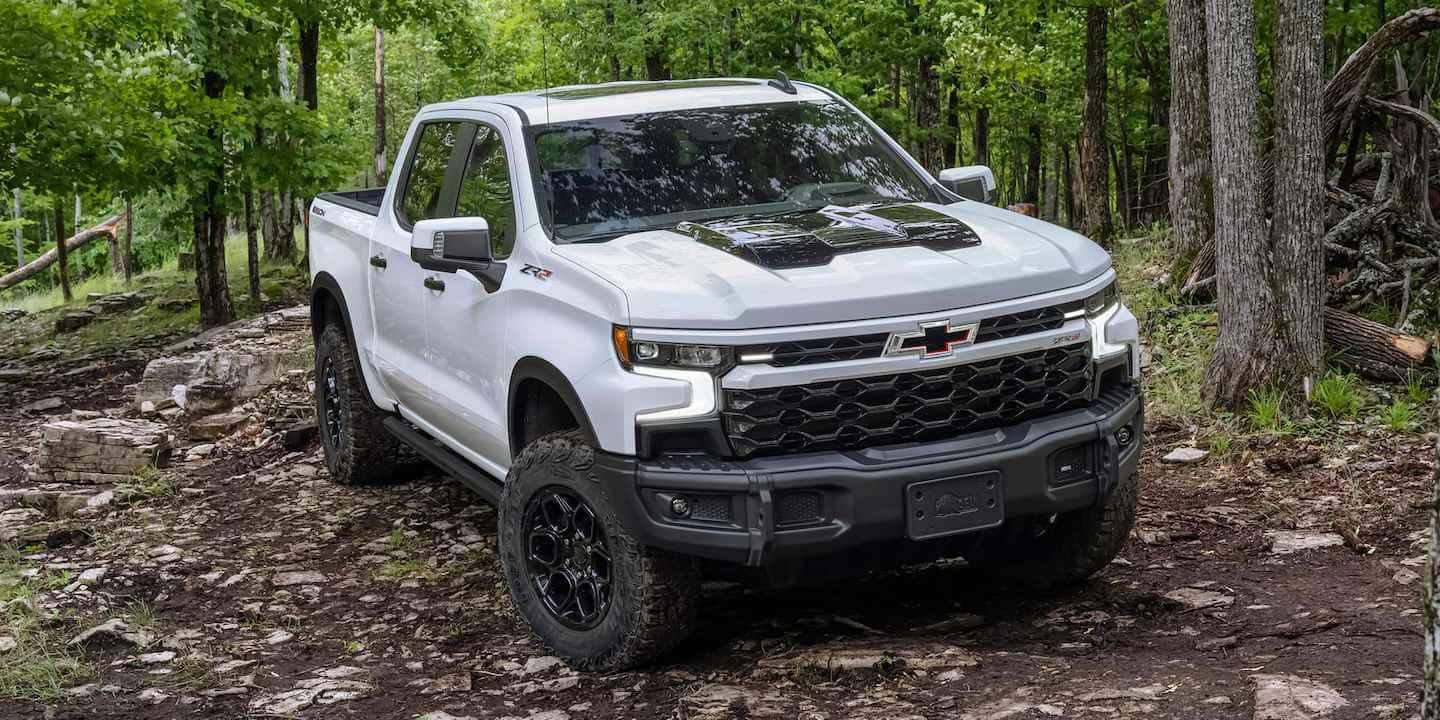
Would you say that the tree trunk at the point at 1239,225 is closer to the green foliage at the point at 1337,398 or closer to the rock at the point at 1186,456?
the green foliage at the point at 1337,398

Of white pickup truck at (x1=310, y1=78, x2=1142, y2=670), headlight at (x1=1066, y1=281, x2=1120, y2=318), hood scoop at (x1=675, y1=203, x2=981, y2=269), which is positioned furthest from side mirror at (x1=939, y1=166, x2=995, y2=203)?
headlight at (x1=1066, y1=281, x2=1120, y2=318)

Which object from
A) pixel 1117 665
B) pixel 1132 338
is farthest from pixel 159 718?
pixel 1132 338

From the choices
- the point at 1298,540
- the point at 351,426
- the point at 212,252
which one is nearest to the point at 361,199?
the point at 351,426

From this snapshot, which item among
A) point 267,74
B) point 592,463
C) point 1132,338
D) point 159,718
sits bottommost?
point 159,718

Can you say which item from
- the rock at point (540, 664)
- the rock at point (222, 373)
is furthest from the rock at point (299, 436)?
the rock at point (540, 664)

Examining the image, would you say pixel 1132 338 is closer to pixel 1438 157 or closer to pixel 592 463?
pixel 592 463

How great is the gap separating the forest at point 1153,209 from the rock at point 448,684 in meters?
0.20

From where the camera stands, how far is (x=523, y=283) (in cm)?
510

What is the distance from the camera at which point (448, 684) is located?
5020 mm

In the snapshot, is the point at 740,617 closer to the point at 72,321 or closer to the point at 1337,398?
the point at 1337,398

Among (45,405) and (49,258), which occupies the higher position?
(49,258)

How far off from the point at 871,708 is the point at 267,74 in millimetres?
18008

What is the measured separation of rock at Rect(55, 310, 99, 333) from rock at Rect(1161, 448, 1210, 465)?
60.5ft

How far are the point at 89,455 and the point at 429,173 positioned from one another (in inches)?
160
